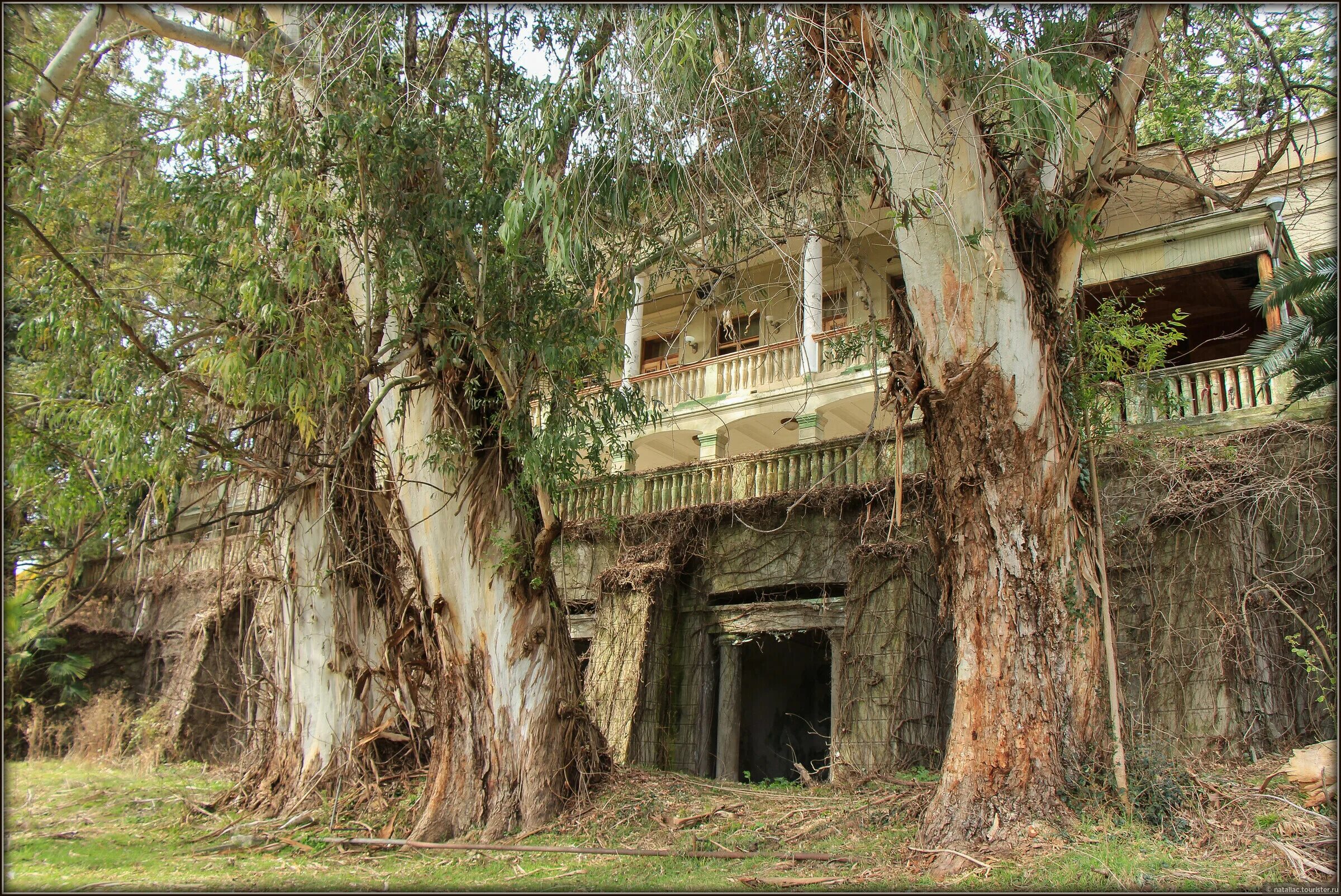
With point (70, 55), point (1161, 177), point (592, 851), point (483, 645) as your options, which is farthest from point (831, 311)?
point (70, 55)

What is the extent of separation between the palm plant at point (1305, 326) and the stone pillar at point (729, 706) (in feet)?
23.9

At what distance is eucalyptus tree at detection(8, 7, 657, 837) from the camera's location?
23.6 feet

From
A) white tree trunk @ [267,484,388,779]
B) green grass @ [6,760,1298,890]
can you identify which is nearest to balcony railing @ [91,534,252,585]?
green grass @ [6,760,1298,890]

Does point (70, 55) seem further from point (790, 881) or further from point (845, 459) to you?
point (790, 881)

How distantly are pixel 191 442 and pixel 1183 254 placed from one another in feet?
39.3

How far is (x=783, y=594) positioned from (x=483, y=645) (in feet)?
15.5

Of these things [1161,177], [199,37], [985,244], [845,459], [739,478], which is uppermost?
[199,37]

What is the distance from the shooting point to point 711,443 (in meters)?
16.0

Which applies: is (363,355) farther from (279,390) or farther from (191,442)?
(191,442)

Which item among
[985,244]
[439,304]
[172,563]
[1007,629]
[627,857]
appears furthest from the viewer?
[172,563]

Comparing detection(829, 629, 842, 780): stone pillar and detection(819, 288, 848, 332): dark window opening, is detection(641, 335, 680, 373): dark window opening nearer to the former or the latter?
detection(819, 288, 848, 332): dark window opening

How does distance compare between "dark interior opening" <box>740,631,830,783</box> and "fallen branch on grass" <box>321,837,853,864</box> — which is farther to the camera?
"dark interior opening" <box>740,631,830,783</box>

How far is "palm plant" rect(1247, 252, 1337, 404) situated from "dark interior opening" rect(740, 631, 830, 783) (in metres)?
8.22

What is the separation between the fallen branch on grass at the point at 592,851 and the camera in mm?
6383
